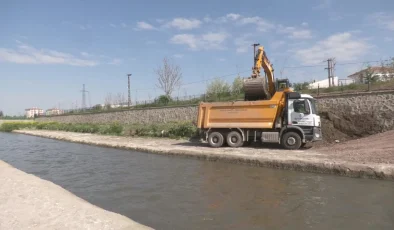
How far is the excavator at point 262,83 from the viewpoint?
16.2m

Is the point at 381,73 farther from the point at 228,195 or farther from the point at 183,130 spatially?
the point at 228,195

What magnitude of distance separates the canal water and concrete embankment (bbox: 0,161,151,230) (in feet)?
2.94

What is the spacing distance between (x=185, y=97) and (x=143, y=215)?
3168cm

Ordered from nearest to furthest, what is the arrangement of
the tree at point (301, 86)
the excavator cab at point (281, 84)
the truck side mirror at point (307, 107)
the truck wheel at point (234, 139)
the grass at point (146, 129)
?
the truck side mirror at point (307, 107) → the truck wheel at point (234, 139) → the excavator cab at point (281, 84) → the grass at point (146, 129) → the tree at point (301, 86)

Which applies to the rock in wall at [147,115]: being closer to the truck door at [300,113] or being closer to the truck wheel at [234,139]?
the truck wheel at [234,139]

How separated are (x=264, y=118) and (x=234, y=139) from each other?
1941 millimetres

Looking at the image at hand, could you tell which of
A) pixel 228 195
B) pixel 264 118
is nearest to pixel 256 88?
pixel 264 118

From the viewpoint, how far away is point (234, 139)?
1670cm

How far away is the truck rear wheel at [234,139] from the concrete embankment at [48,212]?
32.6ft

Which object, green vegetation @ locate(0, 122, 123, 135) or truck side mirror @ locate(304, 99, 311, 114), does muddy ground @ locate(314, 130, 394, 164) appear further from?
green vegetation @ locate(0, 122, 123, 135)

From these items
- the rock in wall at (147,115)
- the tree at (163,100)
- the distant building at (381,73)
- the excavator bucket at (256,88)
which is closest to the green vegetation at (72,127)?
the rock in wall at (147,115)

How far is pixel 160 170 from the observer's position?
12359 mm

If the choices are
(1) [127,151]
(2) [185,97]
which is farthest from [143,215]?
(2) [185,97]

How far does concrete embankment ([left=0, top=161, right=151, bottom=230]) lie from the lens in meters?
5.38
